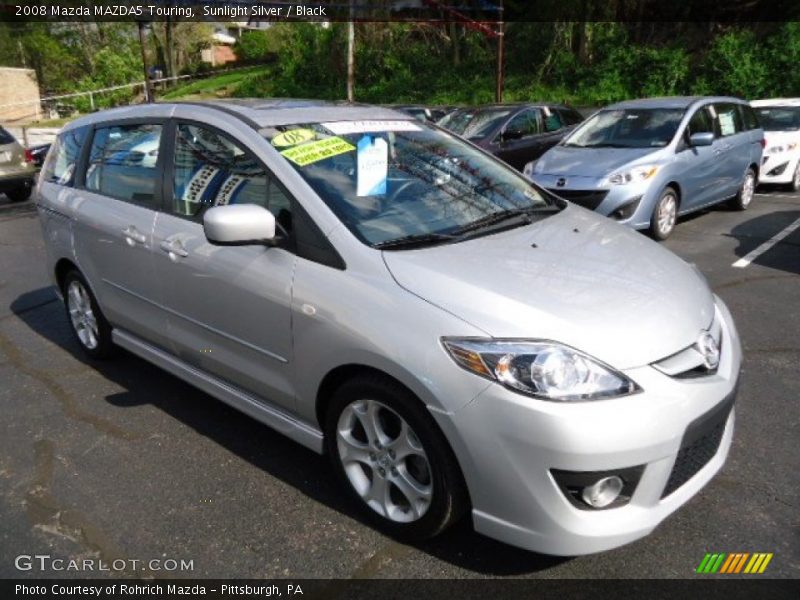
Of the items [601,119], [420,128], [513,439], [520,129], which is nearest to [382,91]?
[520,129]

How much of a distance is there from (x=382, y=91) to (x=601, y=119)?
21.8 m

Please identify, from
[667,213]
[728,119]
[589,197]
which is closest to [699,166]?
[667,213]

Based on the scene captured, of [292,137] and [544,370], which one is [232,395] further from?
[544,370]

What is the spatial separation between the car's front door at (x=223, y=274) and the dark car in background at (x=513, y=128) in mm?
7724

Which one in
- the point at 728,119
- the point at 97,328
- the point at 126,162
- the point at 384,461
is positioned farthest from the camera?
the point at 728,119

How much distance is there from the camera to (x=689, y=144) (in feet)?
24.3

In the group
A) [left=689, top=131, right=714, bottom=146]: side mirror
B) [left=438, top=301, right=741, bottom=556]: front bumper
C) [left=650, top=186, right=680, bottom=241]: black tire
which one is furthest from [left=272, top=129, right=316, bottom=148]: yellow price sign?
[left=689, top=131, right=714, bottom=146]: side mirror

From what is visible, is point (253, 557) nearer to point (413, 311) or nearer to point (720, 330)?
point (413, 311)

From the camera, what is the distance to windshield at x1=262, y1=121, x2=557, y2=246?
110 inches

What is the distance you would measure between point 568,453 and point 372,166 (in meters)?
1.61

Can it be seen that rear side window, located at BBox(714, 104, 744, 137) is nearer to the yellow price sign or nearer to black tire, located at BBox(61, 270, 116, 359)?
the yellow price sign

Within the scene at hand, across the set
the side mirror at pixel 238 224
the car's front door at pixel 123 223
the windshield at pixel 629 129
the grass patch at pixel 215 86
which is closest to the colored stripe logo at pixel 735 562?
the side mirror at pixel 238 224

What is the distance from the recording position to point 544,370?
2133 mm

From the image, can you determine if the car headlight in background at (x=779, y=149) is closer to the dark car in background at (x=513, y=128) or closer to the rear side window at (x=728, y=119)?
the rear side window at (x=728, y=119)
